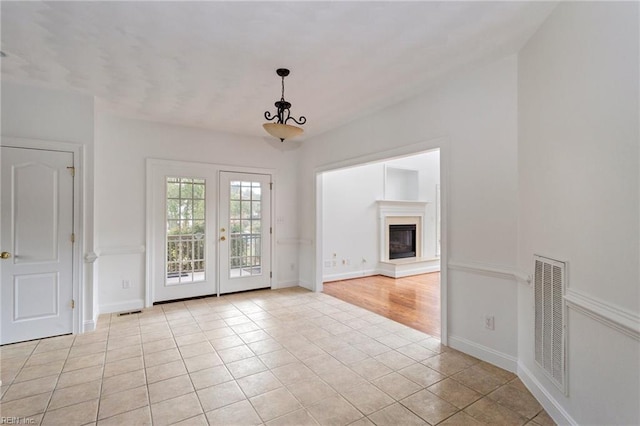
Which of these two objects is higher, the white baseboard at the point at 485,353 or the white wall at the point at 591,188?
the white wall at the point at 591,188

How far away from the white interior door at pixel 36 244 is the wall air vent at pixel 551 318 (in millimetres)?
4604

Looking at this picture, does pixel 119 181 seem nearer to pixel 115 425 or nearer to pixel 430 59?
pixel 115 425

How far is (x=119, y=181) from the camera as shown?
4395mm

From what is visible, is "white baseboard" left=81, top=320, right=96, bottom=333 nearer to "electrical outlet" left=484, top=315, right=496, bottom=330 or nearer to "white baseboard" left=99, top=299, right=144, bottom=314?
"white baseboard" left=99, top=299, right=144, bottom=314

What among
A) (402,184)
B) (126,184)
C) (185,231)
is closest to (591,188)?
(185,231)

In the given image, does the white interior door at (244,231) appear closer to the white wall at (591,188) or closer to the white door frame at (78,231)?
the white door frame at (78,231)

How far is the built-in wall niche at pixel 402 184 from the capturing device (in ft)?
25.1

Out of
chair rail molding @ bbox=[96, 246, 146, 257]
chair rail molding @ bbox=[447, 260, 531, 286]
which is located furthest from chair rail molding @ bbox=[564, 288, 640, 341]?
chair rail molding @ bbox=[96, 246, 146, 257]

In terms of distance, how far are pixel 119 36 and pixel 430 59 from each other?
8.38 feet

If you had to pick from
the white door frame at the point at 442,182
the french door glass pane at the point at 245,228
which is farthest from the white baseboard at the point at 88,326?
the white door frame at the point at 442,182

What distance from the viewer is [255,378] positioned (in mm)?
2588

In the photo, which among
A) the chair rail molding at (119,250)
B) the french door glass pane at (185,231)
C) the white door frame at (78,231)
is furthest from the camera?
the french door glass pane at (185,231)

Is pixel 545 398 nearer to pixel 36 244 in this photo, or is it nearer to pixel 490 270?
pixel 490 270

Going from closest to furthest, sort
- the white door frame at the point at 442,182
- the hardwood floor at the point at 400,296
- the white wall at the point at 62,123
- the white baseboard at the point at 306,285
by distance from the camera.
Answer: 1. the white door frame at the point at 442,182
2. the white wall at the point at 62,123
3. the hardwood floor at the point at 400,296
4. the white baseboard at the point at 306,285
